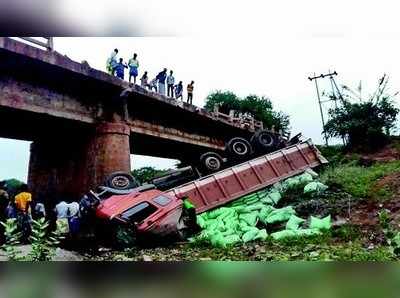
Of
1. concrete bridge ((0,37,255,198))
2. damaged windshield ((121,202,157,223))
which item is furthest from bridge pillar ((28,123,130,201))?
damaged windshield ((121,202,157,223))

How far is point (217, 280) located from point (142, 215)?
393cm

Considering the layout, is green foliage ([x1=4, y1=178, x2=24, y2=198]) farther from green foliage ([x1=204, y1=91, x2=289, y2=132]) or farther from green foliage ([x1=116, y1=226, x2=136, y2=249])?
green foliage ([x1=204, y1=91, x2=289, y2=132])

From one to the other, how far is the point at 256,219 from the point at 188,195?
158cm

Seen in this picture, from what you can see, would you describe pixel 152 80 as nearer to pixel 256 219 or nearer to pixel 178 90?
pixel 178 90

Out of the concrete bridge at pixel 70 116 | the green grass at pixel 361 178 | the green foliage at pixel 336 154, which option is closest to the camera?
the concrete bridge at pixel 70 116

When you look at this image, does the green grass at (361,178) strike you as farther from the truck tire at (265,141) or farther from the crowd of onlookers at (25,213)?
the crowd of onlookers at (25,213)

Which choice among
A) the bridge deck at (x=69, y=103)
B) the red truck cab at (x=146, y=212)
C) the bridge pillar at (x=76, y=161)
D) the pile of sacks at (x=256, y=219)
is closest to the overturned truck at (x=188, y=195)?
the red truck cab at (x=146, y=212)

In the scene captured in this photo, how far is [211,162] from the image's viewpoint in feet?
38.8

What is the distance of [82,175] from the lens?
33.5 feet

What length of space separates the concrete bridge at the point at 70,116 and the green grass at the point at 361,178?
4293 mm

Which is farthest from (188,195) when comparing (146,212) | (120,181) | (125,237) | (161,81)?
(161,81)

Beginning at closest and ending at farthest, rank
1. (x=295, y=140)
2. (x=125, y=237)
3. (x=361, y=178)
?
(x=125, y=237) < (x=361, y=178) < (x=295, y=140)

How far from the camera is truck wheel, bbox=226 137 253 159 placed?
12305mm

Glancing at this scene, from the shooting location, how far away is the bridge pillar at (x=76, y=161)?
1004cm
